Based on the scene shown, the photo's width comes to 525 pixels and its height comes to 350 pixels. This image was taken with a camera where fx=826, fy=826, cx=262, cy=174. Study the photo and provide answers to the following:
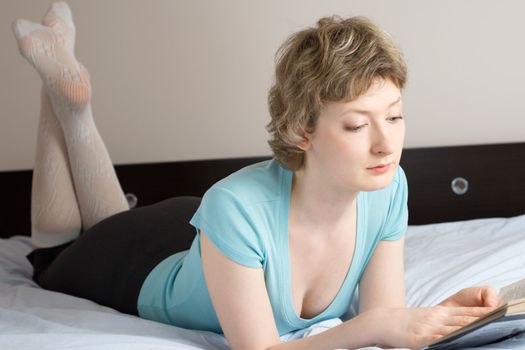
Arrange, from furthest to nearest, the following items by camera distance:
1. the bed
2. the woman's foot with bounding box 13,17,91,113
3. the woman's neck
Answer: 1. the woman's foot with bounding box 13,17,91,113
2. the bed
3. the woman's neck

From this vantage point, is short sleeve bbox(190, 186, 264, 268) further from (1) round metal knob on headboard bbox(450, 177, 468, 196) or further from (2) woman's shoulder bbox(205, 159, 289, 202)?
(1) round metal knob on headboard bbox(450, 177, 468, 196)

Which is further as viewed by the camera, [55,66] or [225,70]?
[225,70]

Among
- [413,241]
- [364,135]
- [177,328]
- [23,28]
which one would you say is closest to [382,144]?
[364,135]

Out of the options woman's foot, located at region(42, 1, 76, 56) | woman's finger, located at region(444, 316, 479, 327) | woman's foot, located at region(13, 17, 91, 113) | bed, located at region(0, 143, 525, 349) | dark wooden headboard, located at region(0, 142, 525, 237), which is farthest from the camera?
dark wooden headboard, located at region(0, 142, 525, 237)

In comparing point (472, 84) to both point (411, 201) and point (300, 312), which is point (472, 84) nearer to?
point (411, 201)

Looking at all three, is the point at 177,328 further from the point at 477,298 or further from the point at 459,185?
the point at 459,185

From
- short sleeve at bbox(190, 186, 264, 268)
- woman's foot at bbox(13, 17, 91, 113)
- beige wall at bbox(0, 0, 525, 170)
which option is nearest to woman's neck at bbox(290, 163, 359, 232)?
short sleeve at bbox(190, 186, 264, 268)

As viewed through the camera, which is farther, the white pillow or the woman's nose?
the white pillow

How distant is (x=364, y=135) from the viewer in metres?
1.24

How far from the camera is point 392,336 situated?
3.92 ft

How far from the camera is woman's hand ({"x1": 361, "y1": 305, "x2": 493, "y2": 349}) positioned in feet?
3.79

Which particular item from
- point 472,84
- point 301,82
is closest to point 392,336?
point 301,82

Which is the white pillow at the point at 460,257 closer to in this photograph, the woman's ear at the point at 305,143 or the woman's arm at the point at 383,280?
the woman's arm at the point at 383,280

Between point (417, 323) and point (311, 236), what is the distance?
0.29 m
